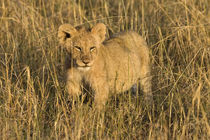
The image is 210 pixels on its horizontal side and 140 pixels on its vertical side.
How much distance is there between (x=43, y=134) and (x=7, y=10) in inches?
161

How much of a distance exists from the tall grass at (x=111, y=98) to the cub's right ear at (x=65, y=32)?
41 centimetres

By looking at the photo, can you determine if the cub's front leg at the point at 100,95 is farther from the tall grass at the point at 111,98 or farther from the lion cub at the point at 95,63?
the tall grass at the point at 111,98

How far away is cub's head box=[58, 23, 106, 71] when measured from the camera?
215 inches

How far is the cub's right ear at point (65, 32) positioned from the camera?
5.67m

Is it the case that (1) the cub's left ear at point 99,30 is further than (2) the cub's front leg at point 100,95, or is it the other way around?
(1) the cub's left ear at point 99,30

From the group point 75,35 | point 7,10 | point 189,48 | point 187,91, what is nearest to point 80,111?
point 75,35

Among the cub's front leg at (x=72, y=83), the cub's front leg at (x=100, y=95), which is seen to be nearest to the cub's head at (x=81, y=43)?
the cub's front leg at (x=72, y=83)

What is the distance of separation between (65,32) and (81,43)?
1.15ft

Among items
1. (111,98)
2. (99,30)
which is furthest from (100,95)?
(99,30)

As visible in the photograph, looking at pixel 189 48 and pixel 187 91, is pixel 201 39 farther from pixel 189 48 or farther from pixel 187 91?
pixel 187 91

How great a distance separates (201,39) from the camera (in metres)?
7.08

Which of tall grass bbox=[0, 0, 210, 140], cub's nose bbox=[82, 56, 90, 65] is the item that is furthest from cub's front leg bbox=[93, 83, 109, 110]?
cub's nose bbox=[82, 56, 90, 65]

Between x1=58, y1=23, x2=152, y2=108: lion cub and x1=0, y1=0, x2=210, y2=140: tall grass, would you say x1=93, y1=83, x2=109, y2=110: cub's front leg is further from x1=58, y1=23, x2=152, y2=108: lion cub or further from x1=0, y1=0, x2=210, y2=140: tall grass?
x1=0, y1=0, x2=210, y2=140: tall grass

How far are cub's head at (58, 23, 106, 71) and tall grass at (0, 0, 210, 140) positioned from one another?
0.39 metres
